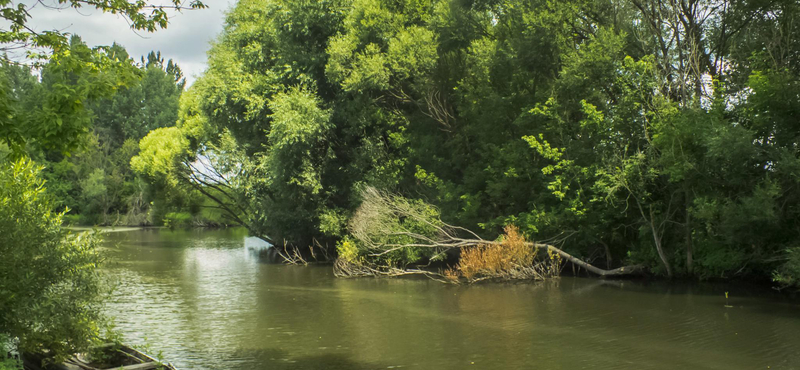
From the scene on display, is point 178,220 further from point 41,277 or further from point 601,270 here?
point 41,277

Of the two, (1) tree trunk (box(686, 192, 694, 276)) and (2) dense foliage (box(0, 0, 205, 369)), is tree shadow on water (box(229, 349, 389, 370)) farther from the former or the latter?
(1) tree trunk (box(686, 192, 694, 276))

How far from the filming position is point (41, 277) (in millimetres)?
11914

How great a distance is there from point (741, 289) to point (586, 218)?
6.27 meters

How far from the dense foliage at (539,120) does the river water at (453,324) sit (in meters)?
3.00

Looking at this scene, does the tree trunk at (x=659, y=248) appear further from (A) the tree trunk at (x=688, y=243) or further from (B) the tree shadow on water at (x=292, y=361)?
(B) the tree shadow on water at (x=292, y=361)

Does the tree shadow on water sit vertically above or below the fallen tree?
below

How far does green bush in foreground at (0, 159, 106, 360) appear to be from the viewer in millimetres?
11500

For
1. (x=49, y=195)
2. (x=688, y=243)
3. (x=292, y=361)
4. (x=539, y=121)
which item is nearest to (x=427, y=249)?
(x=539, y=121)

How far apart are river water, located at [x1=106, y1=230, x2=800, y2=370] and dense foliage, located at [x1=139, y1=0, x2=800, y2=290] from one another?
3000mm

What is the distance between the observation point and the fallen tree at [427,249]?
2706cm

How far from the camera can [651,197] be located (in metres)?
26.2

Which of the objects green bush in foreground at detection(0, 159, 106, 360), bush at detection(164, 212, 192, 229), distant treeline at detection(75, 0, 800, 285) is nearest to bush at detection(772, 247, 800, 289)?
distant treeline at detection(75, 0, 800, 285)

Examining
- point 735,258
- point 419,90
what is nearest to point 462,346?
point 735,258

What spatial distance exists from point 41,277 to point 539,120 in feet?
71.1
